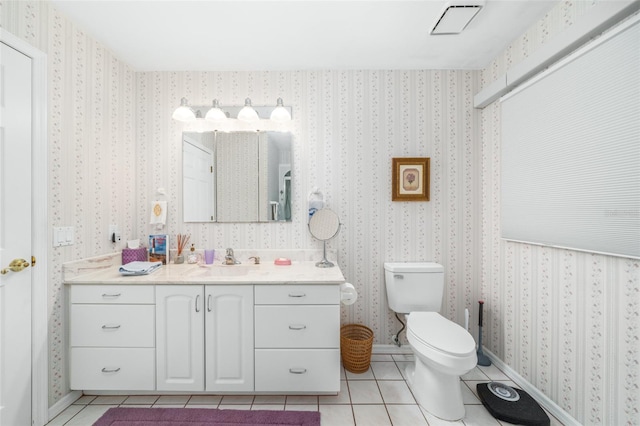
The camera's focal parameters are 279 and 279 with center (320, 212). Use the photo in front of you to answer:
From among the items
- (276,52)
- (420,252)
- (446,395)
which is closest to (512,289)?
(420,252)

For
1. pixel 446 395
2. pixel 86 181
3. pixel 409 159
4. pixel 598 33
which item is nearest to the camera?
pixel 598 33

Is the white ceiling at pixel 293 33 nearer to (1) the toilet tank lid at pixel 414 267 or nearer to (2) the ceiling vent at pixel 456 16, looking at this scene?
(2) the ceiling vent at pixel 456 16

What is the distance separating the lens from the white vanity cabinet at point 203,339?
177 cm

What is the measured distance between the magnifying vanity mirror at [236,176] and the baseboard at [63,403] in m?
1.33

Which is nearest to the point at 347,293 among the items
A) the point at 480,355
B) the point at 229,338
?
the point at 229,338

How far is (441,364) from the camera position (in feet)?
5.19

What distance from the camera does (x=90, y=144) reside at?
194 centimetres

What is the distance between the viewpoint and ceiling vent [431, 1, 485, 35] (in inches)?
63.3

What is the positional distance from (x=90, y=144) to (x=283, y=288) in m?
1.67

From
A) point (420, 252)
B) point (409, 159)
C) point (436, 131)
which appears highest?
point (436, 131)

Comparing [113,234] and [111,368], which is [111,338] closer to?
[111,368]

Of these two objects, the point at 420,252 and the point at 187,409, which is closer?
the point at 187,409

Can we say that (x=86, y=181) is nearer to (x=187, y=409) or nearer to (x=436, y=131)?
(x=187, y=409)

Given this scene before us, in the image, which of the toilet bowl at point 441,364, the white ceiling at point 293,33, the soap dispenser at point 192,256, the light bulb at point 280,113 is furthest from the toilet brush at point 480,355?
the soap dispenser at point 192,256
